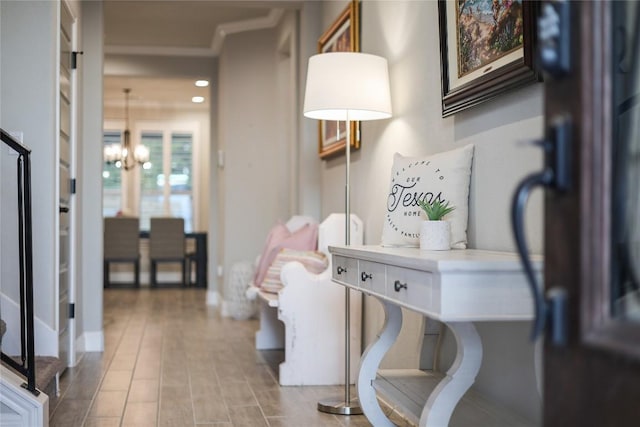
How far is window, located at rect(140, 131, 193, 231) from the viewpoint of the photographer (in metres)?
11.3

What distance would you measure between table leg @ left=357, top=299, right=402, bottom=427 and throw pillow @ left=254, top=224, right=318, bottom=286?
2048mm

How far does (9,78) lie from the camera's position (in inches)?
139

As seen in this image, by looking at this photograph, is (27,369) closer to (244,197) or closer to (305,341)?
(305,341)

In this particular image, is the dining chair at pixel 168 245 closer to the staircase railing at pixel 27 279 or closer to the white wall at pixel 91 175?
the white wall at pixel 91 175

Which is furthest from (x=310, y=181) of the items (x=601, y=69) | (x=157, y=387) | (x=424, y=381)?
(x=601, y=69)

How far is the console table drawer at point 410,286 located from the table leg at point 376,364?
0.50m

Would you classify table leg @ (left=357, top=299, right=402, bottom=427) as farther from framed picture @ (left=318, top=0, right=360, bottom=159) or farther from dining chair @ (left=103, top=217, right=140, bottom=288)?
dining chair @ (left=103, top=217, right=140, bottom=288)

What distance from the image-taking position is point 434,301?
175cm

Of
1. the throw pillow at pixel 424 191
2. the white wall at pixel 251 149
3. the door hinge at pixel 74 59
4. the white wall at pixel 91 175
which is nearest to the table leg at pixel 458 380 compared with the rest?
the throw pillow at pixel 424 191

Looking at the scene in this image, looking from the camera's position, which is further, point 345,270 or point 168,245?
point 168,245

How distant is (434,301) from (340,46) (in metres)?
2.99

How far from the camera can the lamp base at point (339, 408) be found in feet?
10.4

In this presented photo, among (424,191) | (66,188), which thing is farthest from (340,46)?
(424,191)

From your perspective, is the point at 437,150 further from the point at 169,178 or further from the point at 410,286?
the point at 169,178
